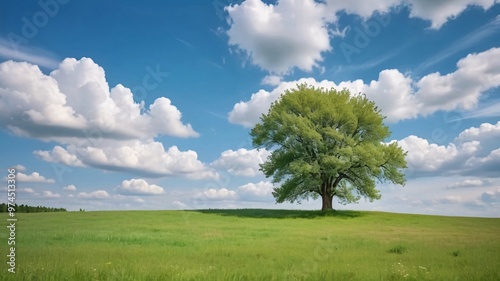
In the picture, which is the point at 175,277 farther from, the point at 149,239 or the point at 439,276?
the point at 149,239

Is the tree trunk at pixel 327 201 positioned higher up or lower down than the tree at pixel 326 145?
lower down

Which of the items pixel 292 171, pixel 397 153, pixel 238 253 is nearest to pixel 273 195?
pixel 292 171

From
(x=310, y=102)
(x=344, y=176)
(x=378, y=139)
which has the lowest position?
(x=344, y=176)

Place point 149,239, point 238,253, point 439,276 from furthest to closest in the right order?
1. point 149,239
2. point 238,253
3. point 439,276

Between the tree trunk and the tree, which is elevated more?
the tree

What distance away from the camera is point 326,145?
45.2m

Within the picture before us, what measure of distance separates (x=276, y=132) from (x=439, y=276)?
38.1 m

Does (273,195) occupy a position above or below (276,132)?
below

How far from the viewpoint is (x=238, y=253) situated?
44.7 feet

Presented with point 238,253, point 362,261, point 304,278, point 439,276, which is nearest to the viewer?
point 304,278

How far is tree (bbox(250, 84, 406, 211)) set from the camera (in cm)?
4400

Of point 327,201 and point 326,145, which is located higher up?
point 326,145

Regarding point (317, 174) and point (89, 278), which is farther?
point (317, 174)

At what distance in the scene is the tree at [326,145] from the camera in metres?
44.0
